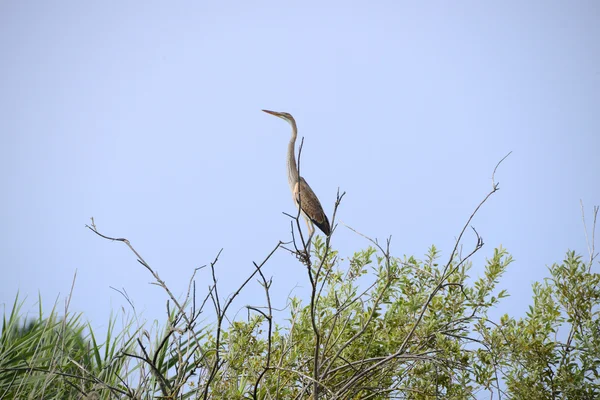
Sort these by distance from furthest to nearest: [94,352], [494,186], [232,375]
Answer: [94,352] < [232,375] < [494,186]

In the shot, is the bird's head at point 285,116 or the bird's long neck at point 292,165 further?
the bird's head at point 285,116

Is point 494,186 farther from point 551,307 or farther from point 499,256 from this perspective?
point 551,307

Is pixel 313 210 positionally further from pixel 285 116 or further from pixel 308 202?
pixel 285 116

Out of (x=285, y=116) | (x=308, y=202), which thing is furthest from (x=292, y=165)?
(x=285, y=116)

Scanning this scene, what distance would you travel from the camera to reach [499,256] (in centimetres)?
327

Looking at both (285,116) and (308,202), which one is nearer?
(308,202)

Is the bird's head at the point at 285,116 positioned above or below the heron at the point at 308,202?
above

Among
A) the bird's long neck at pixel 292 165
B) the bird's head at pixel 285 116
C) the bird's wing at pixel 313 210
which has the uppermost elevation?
the bird's head at pixel 285 116

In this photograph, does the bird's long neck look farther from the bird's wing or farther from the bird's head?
the bird's head

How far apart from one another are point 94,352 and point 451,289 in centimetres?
228

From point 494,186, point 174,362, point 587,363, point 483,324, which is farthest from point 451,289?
point 174,362

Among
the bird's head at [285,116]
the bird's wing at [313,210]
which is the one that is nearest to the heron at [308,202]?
the bird's wing at [313,210]

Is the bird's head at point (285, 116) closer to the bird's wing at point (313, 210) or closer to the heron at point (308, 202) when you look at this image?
the heron at point (308, 202)

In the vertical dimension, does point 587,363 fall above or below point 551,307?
below
